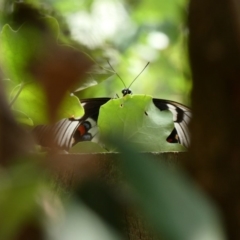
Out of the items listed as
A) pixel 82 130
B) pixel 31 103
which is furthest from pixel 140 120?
pixel 82 130

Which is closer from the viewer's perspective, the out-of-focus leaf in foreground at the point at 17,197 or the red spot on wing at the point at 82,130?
the out-of-focus leaf in foreground at the point at 17,197

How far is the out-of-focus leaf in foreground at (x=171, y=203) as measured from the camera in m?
0.17

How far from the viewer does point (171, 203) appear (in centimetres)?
18

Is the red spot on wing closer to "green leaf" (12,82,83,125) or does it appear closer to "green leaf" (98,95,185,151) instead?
"green leaf" (98,95,185,151)

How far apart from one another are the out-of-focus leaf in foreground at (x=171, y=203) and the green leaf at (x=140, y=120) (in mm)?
183

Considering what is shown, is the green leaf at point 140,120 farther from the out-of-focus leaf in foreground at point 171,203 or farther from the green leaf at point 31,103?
the out-of-focus leaf in foreground at point 171,203

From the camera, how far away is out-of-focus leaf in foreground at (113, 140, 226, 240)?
0.17 m

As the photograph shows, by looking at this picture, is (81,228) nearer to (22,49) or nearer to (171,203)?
(171,203)

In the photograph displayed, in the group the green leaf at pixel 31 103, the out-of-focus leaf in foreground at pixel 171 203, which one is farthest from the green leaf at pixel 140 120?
the out-of-focus leaf in foreground at pixel 171 203

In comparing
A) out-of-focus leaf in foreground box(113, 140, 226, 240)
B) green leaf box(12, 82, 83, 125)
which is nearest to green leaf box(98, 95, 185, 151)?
green leaf box(12, 82, 83, 125)

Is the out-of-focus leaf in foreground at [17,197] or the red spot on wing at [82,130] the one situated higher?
the out-of-focus leaf in foreground at [17,197]

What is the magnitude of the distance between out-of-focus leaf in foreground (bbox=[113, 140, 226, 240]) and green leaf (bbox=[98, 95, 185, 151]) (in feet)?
0.60

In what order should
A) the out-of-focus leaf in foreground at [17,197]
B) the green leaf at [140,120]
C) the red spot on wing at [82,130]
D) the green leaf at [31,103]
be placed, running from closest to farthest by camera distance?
1. the out-of-focus leaf in foreground at [17,197]
2. the green leaf at [31,103]
3. the green leaf at [140,120]
4. the red spot on wing at [82,130]

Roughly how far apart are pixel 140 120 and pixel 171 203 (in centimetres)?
32
